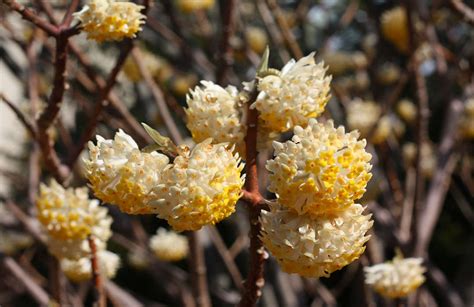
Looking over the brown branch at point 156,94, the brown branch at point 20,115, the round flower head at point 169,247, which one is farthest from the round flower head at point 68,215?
the round flower head at point 169,247

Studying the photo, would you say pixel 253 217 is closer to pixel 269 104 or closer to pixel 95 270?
pixel 269 104

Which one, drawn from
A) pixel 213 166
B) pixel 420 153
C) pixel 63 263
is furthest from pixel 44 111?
pixel 420 153

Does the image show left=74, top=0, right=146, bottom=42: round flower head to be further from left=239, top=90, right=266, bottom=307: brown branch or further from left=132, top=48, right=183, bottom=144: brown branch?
left=132, top=48, right=183, bottom=144: brown branch

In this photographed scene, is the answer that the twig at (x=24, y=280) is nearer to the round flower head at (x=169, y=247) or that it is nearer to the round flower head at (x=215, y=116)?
the round flower head at (x=169, y=247)

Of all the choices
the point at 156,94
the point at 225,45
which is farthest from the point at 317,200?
the point at 156,94

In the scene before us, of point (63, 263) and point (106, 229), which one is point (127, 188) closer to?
point (106, 229)

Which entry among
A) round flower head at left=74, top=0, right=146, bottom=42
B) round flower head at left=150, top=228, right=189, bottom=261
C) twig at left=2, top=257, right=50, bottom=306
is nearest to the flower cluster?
round flower head at left=74, top=0, right=146, bottom=42
